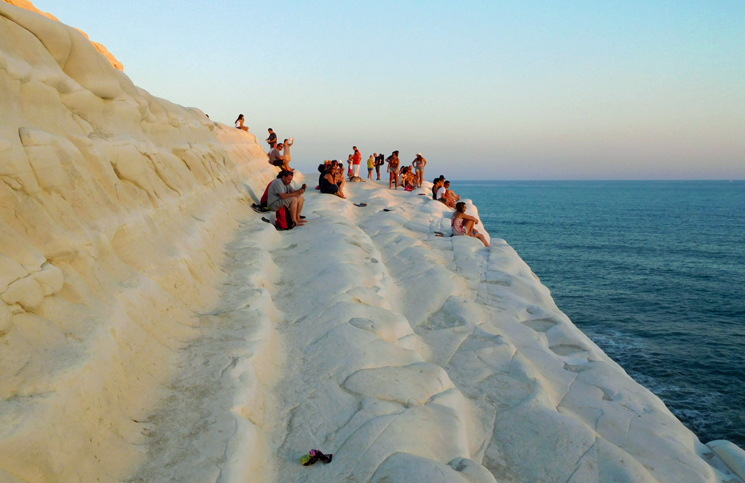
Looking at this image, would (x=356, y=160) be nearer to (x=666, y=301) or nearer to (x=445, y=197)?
(x=445, y=197)

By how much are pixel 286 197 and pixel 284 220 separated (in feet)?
2.18

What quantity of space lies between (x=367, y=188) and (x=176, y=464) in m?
17.3

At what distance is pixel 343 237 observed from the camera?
370 inches

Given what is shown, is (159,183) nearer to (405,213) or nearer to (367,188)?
(405,213)

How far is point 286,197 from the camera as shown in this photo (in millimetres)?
10867

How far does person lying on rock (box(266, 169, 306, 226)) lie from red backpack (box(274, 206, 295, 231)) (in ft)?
0.28

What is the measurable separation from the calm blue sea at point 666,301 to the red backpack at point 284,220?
29.7 ft

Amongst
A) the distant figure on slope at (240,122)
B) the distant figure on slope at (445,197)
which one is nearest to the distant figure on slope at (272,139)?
the distant figure on slope at (240,122)

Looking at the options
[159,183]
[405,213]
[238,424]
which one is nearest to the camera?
[238,424]

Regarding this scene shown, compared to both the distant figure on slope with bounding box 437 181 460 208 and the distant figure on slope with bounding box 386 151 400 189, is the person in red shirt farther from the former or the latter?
the distant figure on slope with bounding box 437 181 460 208

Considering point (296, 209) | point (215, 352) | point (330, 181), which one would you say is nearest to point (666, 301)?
point (330, 181)

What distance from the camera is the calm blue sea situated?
1157 cm

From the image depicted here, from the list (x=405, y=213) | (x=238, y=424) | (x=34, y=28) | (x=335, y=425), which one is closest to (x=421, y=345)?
(x=335, y=425)

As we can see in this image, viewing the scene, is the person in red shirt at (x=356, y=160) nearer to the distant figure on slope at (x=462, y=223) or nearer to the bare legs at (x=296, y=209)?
the distant figure on slope at (x=462, y=223)
